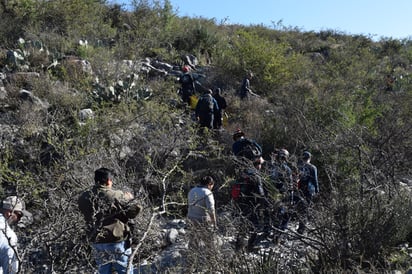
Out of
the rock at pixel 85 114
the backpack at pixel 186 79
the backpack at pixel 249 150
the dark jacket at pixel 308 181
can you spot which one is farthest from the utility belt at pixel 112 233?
the backpack at pixel 186 79

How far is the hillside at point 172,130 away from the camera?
5.17m

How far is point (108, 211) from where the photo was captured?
4.57m

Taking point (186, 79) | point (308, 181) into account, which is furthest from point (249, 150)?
point (186, 79)

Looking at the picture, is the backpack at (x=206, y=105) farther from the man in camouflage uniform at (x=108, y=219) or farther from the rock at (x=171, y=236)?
the man in camouflage uniform at (x=108, y=219)

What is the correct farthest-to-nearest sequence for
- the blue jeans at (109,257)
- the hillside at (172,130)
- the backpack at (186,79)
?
the backpack at (186,79) → the hillside at (172,130) → the blue jeans at (109,257)

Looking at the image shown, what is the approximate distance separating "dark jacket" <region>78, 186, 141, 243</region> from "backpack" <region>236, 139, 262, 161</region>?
3380 mm

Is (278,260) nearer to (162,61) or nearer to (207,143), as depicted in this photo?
(207,143)

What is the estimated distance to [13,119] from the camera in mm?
10086

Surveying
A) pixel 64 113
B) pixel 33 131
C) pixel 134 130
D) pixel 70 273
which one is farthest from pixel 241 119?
pixel 70 273

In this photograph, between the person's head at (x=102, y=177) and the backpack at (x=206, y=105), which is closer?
the person's head at (x=102, y=177)

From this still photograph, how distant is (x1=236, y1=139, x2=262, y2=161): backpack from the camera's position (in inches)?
304

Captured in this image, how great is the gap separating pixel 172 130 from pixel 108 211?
4831mm

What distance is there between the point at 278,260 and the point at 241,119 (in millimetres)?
7467

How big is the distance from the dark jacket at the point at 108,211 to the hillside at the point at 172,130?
0.23 meters
